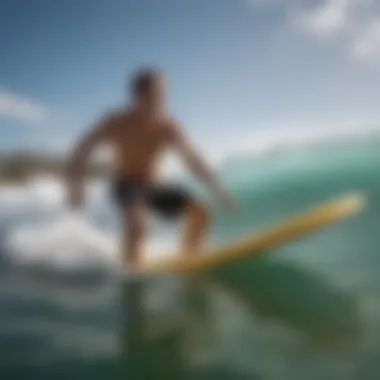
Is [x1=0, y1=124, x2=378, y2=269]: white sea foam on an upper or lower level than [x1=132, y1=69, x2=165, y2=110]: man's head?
lower

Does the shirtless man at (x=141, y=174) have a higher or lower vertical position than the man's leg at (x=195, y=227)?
higher

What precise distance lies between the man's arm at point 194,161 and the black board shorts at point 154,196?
0.05 meters

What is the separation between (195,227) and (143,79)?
0.30 metres

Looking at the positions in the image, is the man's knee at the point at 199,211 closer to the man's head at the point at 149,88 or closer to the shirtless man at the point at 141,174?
the shirtless man at the point at 141,174

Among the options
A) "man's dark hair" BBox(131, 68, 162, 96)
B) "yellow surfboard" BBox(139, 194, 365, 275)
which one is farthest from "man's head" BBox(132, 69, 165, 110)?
"yellow surfboard" BBox(139, 194, 365, 275)

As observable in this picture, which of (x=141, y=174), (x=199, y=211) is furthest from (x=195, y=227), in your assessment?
(x=141, y=174)

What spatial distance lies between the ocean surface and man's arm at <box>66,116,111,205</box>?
3 centimetres

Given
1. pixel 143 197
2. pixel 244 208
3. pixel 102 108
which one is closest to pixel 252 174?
pixel 244 208

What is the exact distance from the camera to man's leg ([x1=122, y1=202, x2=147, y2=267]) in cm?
150

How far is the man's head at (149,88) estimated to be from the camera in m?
1.51

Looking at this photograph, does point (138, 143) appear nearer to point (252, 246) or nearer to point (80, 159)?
point (80, 159)

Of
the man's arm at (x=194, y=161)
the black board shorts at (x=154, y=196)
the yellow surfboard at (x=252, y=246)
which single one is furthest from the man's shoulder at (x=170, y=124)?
the yellow surfboard at (x=252, y=246)

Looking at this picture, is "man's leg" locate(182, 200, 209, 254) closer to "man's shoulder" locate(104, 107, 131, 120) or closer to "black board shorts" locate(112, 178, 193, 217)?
"black board shorts" locate(112, 178, 193, 217)

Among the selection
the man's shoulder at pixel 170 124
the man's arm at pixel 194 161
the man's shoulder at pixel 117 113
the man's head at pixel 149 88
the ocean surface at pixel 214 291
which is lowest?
the ocean surface at pixel 214 291
